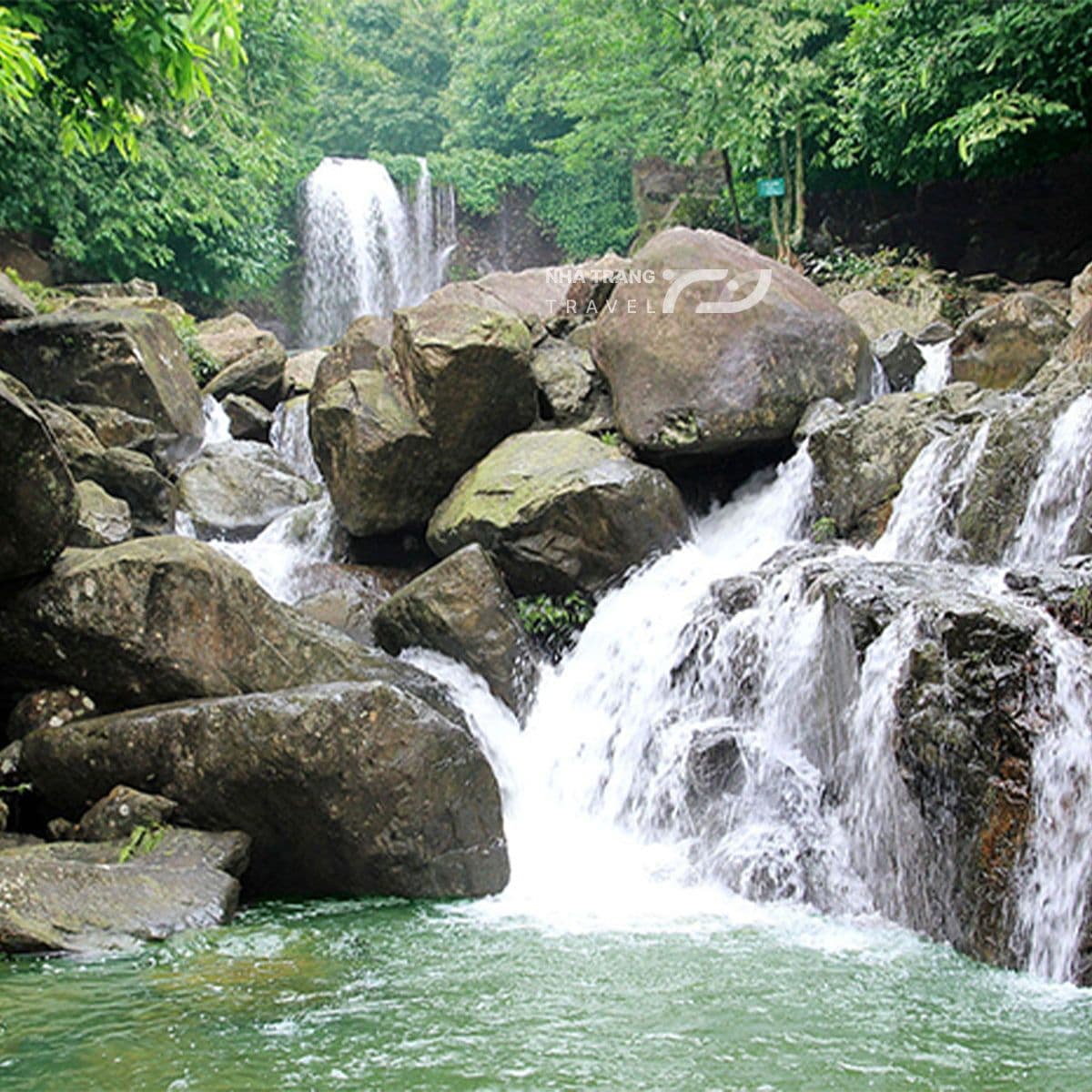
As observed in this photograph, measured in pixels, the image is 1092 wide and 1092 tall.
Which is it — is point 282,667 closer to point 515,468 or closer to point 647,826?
point 647,826

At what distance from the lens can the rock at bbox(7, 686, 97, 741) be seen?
281 inches

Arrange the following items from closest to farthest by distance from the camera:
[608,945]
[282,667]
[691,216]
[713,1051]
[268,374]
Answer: [713,1051] → [608,945] → [282,667] → [268,374] → [691,216]

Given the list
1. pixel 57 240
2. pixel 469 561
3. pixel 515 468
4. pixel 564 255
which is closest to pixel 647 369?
pixel 515 468

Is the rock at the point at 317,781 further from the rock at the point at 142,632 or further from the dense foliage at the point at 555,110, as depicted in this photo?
the dense foliage at the point at 555,110

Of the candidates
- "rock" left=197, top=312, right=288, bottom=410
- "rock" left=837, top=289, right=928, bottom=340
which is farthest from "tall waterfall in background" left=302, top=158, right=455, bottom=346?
"rock" left=837, top=289, right=928, bottom=340

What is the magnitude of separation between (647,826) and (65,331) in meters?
8.79

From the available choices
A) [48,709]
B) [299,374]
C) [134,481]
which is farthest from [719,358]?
[299,374]

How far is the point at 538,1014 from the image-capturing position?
4355mm

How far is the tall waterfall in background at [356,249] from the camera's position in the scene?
2577 centimetres

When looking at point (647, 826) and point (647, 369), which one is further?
point (647, 369)

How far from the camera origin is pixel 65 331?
41.4ft

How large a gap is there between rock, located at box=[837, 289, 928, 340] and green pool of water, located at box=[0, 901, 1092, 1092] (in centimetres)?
1026

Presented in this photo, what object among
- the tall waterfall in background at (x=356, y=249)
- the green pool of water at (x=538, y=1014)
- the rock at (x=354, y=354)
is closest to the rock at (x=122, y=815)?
the green pool of water at (x=538, y=1014)
